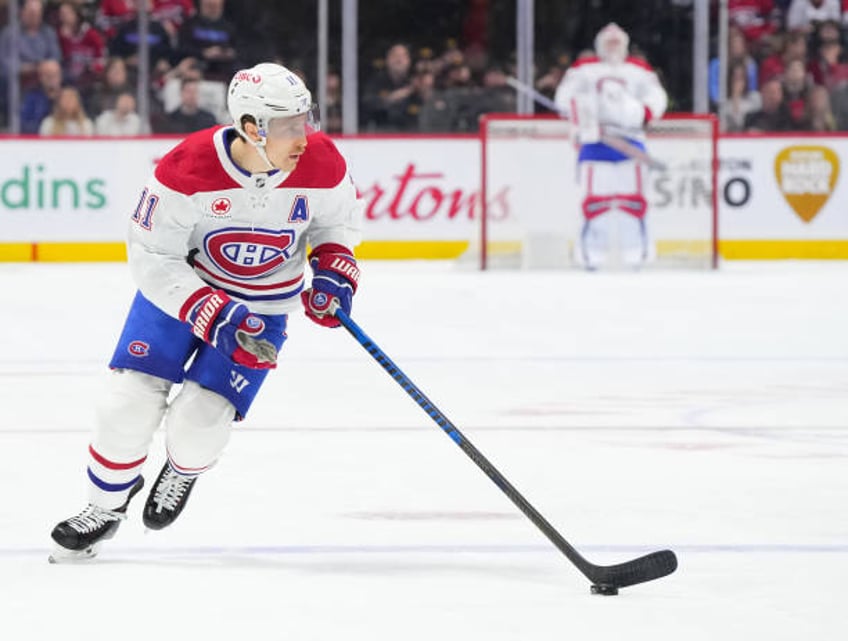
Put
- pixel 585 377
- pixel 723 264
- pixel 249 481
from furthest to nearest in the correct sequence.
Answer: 1. pixel 723 264
2. pixel 585 377
3. pixel 249 481

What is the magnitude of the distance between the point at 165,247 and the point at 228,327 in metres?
0.17

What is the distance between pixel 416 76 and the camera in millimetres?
10672

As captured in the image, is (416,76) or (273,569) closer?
(273,569)

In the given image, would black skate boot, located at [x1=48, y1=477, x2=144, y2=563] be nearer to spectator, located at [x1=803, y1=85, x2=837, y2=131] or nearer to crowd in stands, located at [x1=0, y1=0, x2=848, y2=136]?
crowd in stands, located at [x1=0, y1=0, x2=848, y2=136]

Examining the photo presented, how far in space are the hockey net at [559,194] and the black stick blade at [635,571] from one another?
724 cm

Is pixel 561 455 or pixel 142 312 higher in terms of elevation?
pixel 142 312

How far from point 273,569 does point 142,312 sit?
0.51 m

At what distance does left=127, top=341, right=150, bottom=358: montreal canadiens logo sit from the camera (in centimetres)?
325

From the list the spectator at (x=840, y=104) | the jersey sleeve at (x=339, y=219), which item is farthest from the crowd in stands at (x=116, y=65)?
the jersey sleeve at (x=339, y=219)

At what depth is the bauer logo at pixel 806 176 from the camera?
10570mm

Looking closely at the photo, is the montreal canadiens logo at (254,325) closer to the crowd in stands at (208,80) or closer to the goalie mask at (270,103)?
the goalie mask at (270,103)

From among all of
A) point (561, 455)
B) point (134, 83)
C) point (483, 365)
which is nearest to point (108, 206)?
point (134, 83)

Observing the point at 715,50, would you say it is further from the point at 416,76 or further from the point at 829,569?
the point at 829,569

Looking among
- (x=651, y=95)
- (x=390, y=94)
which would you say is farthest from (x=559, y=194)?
(x=390, y=94)
